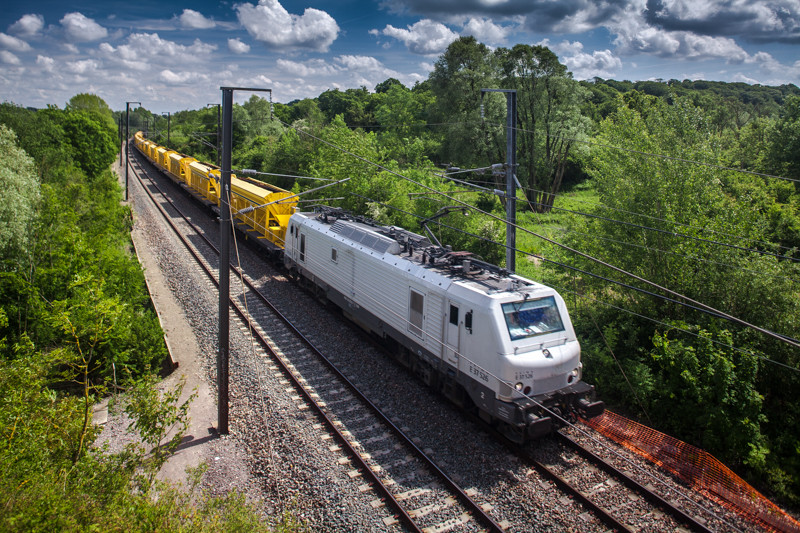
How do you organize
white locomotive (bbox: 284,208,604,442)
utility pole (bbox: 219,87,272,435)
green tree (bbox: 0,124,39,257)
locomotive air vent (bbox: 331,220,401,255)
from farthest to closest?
green tree (bbox: 0,124,39,257), locomotive air vent (bbox: 331,220,401,255), utility pole (bbox: 219,87,272,435), white locomotive (bbox: 284,208,604,442)

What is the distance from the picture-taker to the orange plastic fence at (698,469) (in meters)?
9.29

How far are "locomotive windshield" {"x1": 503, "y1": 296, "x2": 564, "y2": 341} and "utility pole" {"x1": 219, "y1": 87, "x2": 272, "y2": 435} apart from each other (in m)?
6.41

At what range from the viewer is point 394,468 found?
10.6m

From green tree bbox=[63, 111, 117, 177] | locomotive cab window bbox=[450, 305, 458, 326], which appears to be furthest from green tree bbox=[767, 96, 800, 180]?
green tree bbox=[63, 111, 117, 177]

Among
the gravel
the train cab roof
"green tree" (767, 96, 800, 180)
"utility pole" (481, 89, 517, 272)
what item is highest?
"green tree" (767, 96, 800, 180)

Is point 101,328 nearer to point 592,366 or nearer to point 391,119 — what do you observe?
point 592,366

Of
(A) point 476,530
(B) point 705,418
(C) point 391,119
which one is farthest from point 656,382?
(C) point 391,119

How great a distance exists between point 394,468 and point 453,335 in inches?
127

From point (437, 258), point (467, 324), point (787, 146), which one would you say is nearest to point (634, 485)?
point (467, 324)

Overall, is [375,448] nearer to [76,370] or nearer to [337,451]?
[337,451]

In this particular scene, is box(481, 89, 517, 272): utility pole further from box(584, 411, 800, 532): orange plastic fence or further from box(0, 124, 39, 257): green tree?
box(0, 124, 39, 257): green tree

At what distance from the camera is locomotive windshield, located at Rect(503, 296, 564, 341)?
11.1 meters

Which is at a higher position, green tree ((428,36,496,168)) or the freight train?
green tree ((428,36,496,168))

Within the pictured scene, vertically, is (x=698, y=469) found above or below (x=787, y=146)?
below
